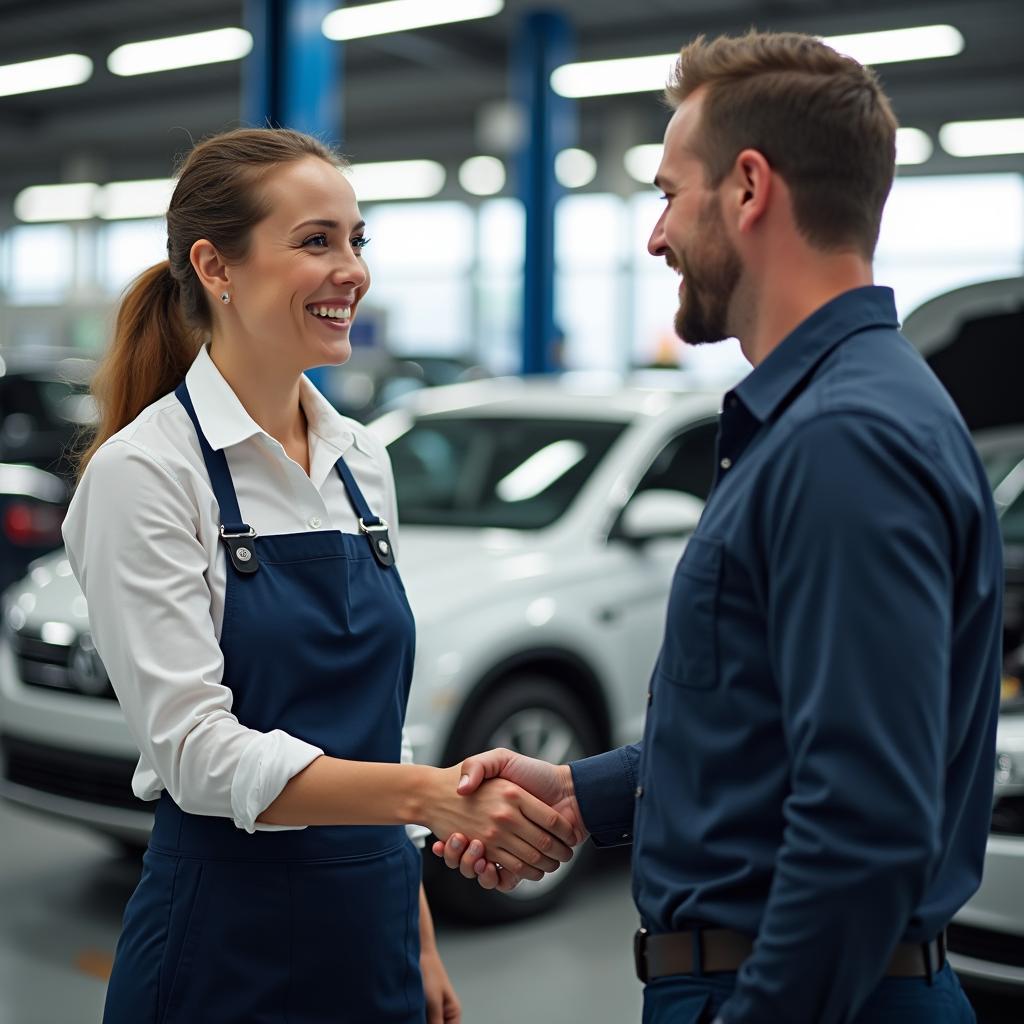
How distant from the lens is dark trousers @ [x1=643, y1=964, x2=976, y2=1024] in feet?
4.13

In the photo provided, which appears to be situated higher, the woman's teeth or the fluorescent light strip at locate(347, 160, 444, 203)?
the fluorescent light strip at locate(347, 160, 444, 203)

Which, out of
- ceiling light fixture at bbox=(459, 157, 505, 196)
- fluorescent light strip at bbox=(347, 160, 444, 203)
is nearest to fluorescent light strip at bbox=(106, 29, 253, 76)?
fluorescent light strip at bbox=(347, 160, 444, 203)

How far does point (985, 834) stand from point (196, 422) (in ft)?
3.71

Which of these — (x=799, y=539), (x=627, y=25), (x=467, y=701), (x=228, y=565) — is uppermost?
(x=627, y=25)

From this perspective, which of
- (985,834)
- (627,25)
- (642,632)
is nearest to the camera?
(985,834)

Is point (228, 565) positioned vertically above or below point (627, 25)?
below

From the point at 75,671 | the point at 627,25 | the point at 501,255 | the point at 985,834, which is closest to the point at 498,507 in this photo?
the point at 75,671

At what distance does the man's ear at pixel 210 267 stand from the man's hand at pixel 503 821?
762 mm

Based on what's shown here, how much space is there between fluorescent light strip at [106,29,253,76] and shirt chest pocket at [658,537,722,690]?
1261 cm

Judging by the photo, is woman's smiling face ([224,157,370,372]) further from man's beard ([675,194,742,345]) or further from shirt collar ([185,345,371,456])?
man's beard ([675,194,742,345])

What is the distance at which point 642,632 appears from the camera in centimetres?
439

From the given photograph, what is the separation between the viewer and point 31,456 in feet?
23.0

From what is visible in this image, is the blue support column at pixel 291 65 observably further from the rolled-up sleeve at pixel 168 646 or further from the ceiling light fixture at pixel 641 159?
the ceiling light fixture at pixel 641 159

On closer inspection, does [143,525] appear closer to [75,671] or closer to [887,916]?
[887,916]
